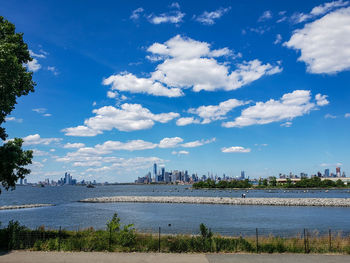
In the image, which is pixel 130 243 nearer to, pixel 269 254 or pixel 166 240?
pixel 166 240

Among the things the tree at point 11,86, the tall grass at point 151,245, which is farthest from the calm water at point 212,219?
the tree at point 11,86

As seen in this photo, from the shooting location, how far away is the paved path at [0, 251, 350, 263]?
15766mm

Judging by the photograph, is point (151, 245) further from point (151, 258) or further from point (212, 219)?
point (212, 219)

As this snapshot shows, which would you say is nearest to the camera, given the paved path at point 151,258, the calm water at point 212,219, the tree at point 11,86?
the paved path at point 151,258

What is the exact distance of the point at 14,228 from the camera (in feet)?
62.7

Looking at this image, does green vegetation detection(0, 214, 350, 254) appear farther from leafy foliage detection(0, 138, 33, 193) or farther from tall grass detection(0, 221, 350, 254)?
leafy foliage detection(0, 138, 33, 193)

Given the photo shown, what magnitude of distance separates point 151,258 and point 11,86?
14989 millimetres

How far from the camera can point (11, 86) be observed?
19.4 metres

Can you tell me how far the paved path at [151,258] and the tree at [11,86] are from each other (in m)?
6.89

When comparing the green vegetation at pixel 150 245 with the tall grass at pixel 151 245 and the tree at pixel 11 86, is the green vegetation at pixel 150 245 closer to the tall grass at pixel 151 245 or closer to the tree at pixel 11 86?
the tall grass at pixel 151 245

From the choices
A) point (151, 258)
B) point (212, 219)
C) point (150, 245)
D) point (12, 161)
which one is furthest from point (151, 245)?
point (212, 219)

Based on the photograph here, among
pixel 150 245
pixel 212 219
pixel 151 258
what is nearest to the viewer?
pixel 151 258

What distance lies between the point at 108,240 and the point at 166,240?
4045mm

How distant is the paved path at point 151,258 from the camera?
51.7 ft
